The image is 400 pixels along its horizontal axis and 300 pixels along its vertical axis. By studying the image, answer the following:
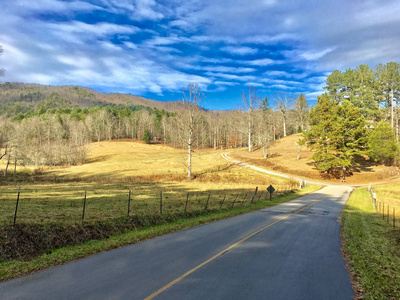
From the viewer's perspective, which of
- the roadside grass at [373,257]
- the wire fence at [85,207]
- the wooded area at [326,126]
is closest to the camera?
the roadside grass at [373,257]

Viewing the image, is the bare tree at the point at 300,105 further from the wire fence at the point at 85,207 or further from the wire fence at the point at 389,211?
the wire fence at the point at 85,207

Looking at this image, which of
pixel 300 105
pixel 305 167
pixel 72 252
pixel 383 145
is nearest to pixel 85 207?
pixel 72 252

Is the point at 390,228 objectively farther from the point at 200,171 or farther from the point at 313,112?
the point at 313,112

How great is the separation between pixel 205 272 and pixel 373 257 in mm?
6731

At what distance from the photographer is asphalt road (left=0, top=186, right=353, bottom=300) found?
5891 mm

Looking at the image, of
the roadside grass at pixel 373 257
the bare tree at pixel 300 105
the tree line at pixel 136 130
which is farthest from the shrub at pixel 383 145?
the roadside grass at pixel 373 257

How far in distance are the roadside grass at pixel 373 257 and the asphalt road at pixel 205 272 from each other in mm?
409

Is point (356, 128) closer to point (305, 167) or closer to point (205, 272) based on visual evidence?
point (305, 167)

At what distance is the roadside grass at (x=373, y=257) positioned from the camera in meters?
6.66

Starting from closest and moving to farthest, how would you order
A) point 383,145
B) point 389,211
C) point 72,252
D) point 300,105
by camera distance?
point 72,252
point 389,211
point 383,145
point 300,105

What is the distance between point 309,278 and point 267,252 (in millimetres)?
2147

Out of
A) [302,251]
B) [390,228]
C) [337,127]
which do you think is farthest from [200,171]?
[302,251]

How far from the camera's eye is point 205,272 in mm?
7016

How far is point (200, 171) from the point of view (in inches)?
1902
